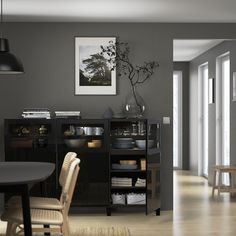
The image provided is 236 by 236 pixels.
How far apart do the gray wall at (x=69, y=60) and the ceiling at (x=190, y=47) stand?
1.21 meters

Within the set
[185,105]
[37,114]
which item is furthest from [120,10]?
[185,105]

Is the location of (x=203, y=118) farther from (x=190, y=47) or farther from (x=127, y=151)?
(x=127, y=151)

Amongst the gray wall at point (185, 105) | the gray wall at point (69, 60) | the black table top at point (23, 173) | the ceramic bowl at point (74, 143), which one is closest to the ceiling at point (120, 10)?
the gray wall at point (69, 60)

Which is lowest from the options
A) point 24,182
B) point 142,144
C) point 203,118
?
point 24,182

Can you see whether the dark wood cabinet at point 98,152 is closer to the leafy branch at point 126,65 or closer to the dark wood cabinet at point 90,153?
the dark wood cabinet at point 90,153

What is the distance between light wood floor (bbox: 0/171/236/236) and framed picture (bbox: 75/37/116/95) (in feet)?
5.15

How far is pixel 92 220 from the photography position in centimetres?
628

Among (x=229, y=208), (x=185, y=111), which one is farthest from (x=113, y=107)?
(x=185, y=111)

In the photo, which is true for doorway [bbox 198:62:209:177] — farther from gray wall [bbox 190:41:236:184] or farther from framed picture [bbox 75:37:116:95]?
framed picture [bbox 75:37:116:95]

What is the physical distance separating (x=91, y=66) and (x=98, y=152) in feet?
3.57

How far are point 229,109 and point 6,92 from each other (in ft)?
11.8

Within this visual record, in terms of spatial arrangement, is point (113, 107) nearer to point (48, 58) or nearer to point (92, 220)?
point (48, 58)

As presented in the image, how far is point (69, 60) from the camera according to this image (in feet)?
22.2

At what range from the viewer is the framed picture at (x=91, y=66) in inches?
266
